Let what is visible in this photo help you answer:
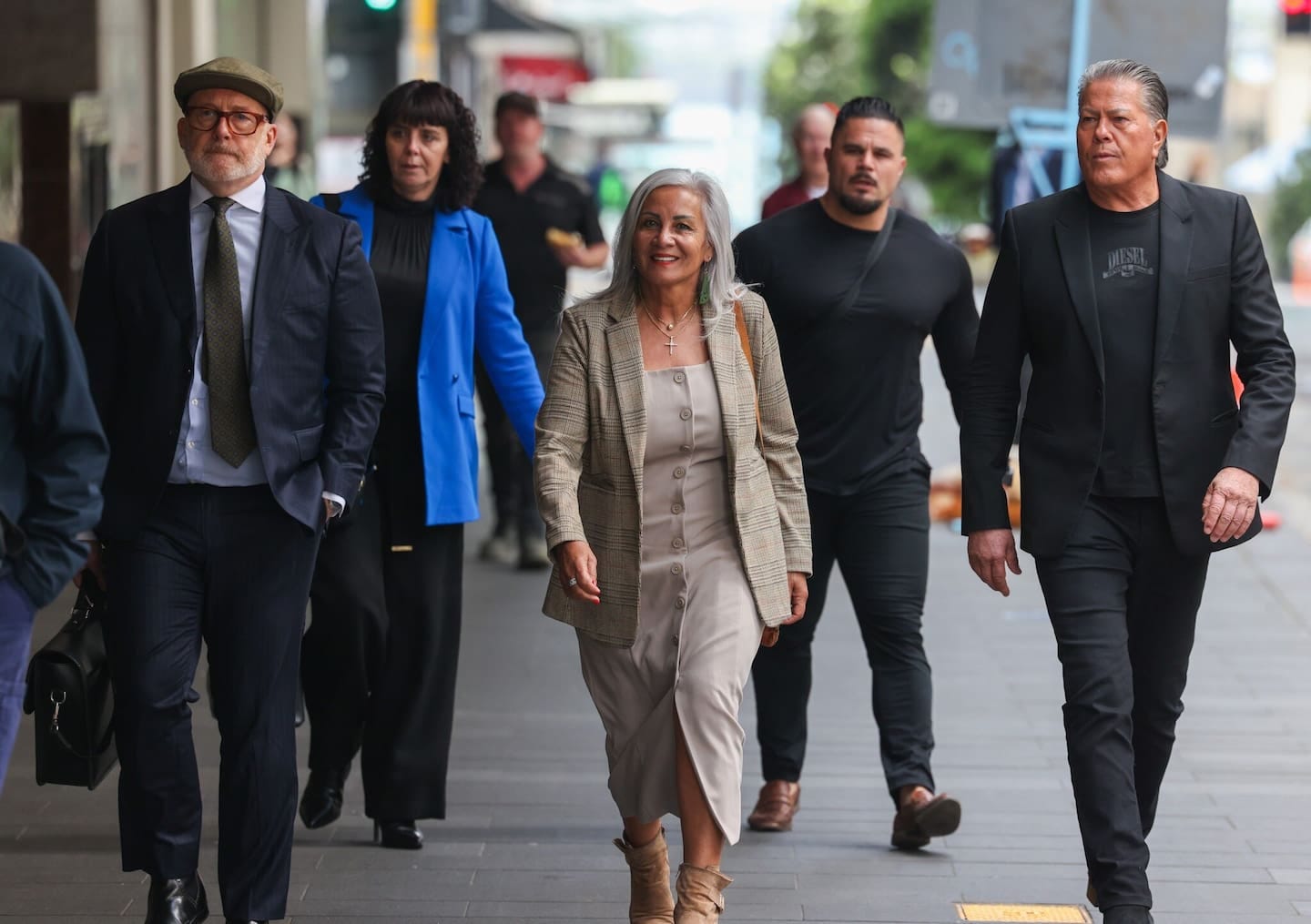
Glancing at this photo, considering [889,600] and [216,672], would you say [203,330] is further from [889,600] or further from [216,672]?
[889,600]

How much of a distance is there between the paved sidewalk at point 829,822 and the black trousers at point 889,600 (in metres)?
0.24

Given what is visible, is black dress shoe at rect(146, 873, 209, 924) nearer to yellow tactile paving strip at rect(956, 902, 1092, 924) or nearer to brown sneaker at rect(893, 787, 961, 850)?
yellow tactile paving strip at rect(956, 902, 1092, 924)

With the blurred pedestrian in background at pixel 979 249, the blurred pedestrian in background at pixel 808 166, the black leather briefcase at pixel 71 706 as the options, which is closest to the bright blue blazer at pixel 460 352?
the black leather briefcase at pixel 71 706

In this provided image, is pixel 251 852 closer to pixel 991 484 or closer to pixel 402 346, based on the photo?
pixel 402 346

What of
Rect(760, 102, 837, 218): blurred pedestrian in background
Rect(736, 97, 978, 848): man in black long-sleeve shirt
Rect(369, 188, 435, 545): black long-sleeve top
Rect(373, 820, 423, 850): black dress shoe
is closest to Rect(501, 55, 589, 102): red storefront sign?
Rect(760, 102, 837, 218): blurred pedestrian in background

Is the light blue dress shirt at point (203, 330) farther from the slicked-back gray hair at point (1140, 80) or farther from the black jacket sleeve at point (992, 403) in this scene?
the slicked-back gray hair at point (1140, 80)

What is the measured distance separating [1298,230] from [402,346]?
2337 inches

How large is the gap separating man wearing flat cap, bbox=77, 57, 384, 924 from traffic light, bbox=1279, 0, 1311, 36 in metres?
15.0

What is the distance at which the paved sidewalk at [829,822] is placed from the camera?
204 inches

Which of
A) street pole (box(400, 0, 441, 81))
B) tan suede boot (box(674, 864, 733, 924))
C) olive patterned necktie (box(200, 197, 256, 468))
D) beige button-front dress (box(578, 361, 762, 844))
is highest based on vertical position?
street pole (box(400, 0, 441, 81))

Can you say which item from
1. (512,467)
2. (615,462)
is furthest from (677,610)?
(512,467)

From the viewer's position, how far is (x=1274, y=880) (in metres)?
5.41

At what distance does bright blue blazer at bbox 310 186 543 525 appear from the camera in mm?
5480

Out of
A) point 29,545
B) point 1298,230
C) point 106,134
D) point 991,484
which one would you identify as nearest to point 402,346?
point 991,484
